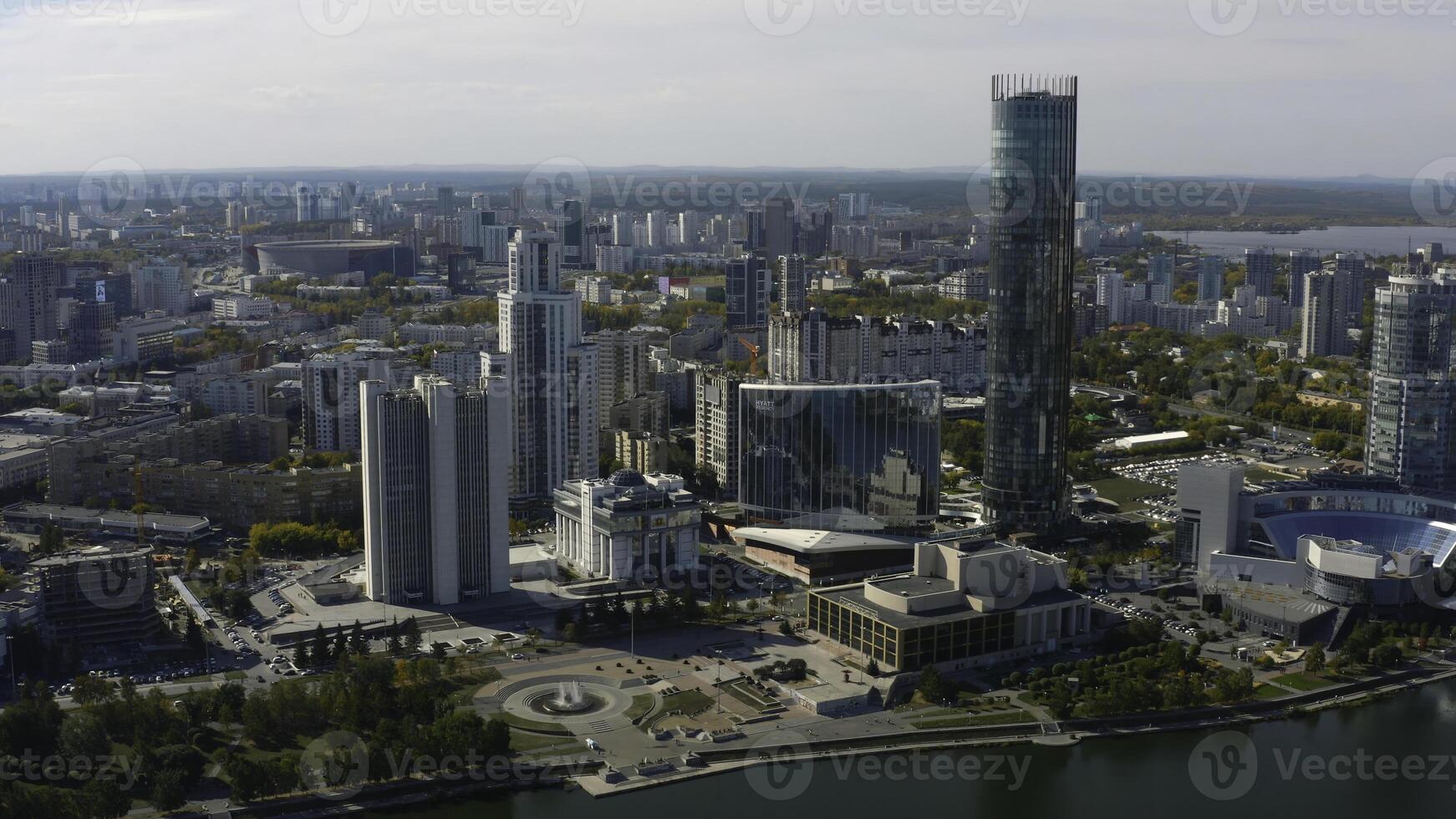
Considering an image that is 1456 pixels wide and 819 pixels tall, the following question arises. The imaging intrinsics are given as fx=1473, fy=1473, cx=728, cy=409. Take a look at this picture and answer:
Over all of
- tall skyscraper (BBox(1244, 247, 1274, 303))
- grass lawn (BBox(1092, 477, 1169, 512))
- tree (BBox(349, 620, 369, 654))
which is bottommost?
tree (BBox(349, 620, 369, 654))

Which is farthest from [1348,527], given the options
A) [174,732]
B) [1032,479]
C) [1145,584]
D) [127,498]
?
[127,498]

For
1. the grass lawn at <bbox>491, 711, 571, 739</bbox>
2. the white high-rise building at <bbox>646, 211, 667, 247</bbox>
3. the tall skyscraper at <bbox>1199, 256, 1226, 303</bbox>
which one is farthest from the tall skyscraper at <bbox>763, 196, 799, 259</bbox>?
the grass lawn at <bbox>491, 711, 571, 739</bbox>

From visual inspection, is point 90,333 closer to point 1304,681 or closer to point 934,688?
point 934,688

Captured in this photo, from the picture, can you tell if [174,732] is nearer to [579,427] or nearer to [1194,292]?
[579,427]

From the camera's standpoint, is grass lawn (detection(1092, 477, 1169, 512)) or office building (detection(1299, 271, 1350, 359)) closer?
grass lawn (detection(1092, 477, 1169, 512))

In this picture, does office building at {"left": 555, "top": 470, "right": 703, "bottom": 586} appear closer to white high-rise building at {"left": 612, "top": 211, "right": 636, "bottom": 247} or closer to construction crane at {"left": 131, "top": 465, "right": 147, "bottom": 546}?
construction crane at {"left": 131, "top": 465, "right": 147, "bottom": 546}

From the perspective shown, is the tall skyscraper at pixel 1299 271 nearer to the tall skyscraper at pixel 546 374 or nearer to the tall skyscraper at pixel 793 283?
the tall skyscraper at pixel 793 283
